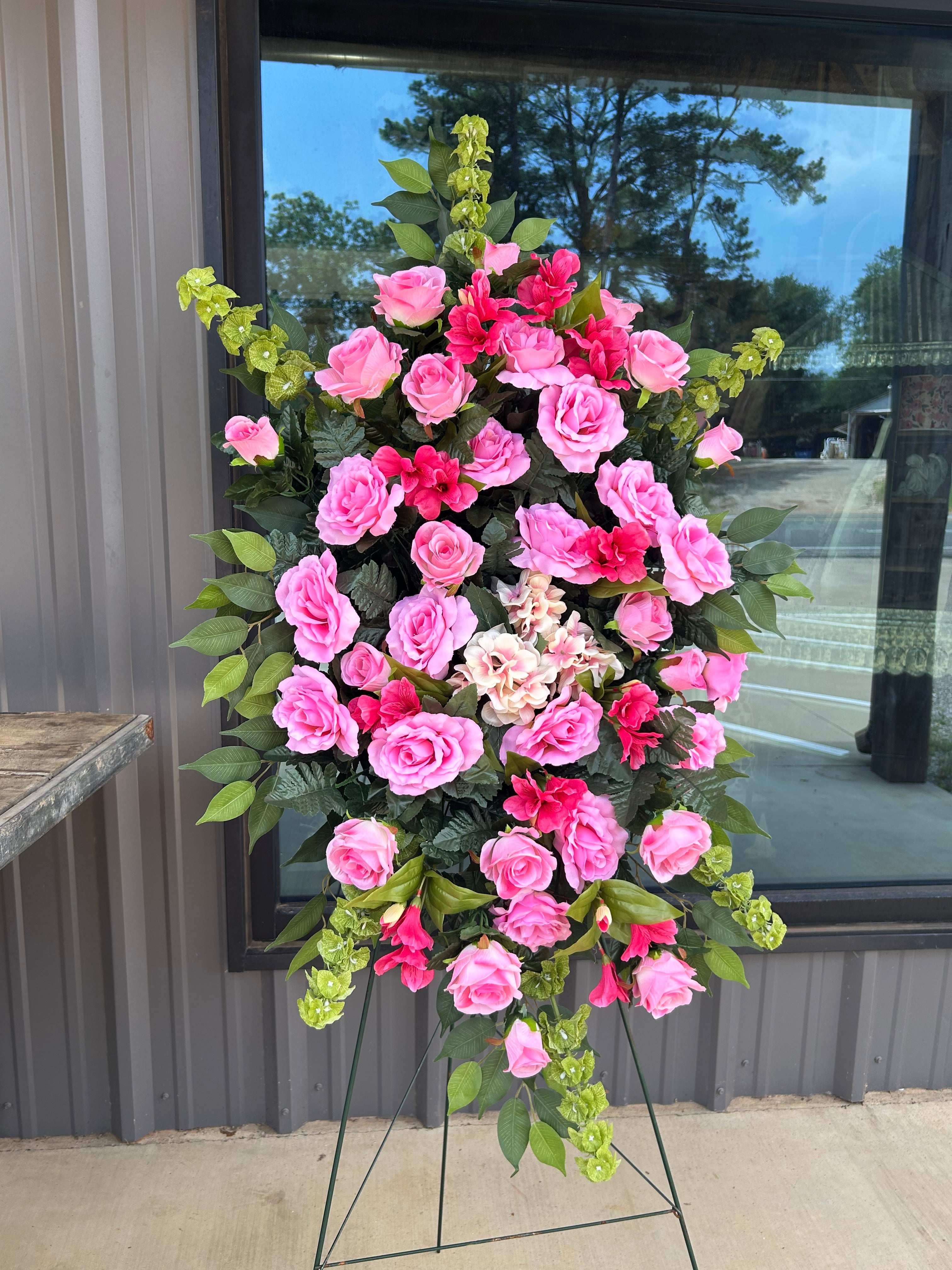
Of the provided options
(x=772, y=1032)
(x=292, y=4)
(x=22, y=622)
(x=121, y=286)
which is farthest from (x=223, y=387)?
(x=772, y=1032)

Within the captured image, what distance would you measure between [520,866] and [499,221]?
72cm

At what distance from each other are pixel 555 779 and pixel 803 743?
1146 mm

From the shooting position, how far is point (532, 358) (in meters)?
0.91

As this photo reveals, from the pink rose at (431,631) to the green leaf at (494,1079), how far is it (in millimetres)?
465

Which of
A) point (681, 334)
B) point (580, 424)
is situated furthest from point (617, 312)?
point (580, 424)

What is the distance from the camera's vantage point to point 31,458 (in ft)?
5.17

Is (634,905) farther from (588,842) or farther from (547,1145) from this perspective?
(547,1145)

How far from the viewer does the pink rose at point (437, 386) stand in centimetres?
88

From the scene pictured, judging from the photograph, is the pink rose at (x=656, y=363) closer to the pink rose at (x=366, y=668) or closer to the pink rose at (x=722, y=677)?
the pink rose at (x=722, y=677)

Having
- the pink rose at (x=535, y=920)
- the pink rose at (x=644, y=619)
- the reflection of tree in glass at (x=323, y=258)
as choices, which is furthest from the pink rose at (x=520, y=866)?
the reflection of tree in glass at (x=323, y=258)

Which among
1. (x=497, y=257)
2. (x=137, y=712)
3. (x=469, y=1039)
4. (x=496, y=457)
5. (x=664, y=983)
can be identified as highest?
(x=497, y=257)

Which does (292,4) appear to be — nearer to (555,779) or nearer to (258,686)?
(258,686)

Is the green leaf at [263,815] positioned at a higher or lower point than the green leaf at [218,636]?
lower

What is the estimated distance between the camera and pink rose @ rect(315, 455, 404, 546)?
877mm
